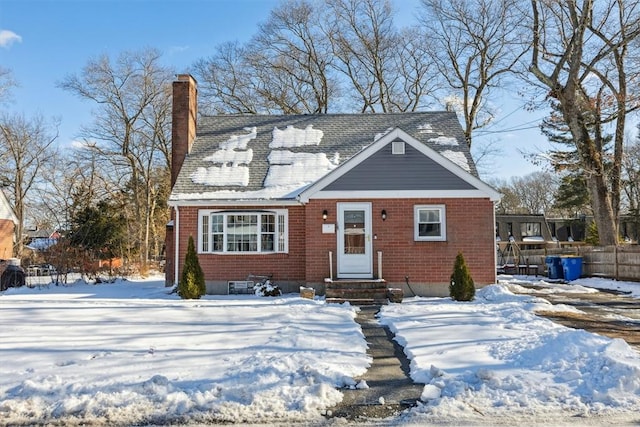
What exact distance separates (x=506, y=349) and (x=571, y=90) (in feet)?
58.5

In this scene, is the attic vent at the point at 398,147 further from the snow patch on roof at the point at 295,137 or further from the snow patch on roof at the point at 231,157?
the snow patch on roof at the point at 231,157

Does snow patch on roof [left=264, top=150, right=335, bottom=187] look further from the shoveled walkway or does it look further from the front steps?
the shoveled walkway

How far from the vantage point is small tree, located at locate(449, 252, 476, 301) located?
40.7 ft

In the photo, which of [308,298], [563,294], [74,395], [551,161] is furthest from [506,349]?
[551,161]

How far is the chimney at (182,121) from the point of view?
17.2m

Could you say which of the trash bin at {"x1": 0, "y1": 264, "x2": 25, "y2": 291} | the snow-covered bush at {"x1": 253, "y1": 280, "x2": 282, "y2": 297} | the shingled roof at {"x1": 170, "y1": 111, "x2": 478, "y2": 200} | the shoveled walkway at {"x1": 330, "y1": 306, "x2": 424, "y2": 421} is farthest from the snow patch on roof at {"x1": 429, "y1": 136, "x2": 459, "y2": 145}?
the trash bin at {"x1": 0, "y1": 264, "x2": 25, "y2": 291}

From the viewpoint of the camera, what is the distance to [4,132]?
116 ft

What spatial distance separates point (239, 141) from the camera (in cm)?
1734

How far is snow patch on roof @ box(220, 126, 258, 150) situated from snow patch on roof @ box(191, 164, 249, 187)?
123cm

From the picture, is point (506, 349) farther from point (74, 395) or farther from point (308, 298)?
point (308, 298)

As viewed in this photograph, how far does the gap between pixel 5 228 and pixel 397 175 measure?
2758 cm

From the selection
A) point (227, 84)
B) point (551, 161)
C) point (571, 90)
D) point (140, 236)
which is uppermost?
point (227, 84)

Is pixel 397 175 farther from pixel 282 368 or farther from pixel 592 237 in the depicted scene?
pixel 592 237

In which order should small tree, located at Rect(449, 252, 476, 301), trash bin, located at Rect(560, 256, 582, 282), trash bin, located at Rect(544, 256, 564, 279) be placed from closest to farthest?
1. small tree, located at Rect(449, 252, 476, 301)
2. trash bin, located at Rect(560, 256, 582, 282)
3. trash bin, located at Rect(544, 256, 564, 279)
